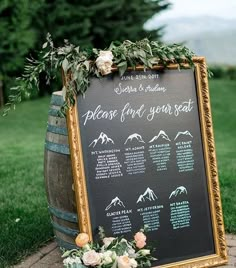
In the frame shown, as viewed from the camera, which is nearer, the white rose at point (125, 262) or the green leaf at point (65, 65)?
the white rose at point (125, 262)

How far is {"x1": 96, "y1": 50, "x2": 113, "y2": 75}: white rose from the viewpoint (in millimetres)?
3438

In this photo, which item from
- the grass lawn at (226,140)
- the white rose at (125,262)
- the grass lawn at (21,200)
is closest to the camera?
the white rose at (125,262)

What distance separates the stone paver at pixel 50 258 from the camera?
13.2 ft

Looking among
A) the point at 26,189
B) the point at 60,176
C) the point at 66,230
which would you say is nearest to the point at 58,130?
the point at 60,176

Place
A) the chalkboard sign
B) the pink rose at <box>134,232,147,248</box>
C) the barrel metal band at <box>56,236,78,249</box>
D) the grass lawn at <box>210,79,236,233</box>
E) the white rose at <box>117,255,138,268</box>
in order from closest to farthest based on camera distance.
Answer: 1. the white rose at <box>117,255,138,268</box>
2. the pink rose at <box>134,232,147,248</box>
3. the chalkboard sign
4. the barrel metal band at <box>56,236,78,249</box>
5. the grass lawn at <box>210,79,236,233</box>

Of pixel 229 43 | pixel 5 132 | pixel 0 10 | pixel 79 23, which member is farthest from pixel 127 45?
pixel 229 43

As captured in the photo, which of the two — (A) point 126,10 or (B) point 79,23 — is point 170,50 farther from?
(A) point 126,10

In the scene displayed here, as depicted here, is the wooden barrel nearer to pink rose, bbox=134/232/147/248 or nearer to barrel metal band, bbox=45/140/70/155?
barrel metal band, bbox=45/140/70/155

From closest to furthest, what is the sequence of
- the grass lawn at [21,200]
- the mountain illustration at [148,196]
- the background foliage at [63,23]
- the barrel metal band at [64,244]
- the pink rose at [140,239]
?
1. the pink rose at [140,239]
2. the mountain illustration at [148,196]
3. the barrel metal band at [64,244]
4. the grass lawn at [21,200]
5. the background foliage at [63,23]

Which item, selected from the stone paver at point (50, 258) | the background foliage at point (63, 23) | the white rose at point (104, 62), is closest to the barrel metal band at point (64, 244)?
the stone paver at point (50, 258)

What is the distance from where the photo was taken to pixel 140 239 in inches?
134

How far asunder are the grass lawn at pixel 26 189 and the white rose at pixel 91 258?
96 centimetres

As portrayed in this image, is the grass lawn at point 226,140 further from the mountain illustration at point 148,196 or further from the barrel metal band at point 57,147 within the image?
the barrel metal band at point 57,147

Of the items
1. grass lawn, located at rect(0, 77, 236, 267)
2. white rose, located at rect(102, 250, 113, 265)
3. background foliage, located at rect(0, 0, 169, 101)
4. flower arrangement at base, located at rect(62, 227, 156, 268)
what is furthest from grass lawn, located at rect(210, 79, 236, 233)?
background foliage, located at rect(0, 0, 169, 101)
